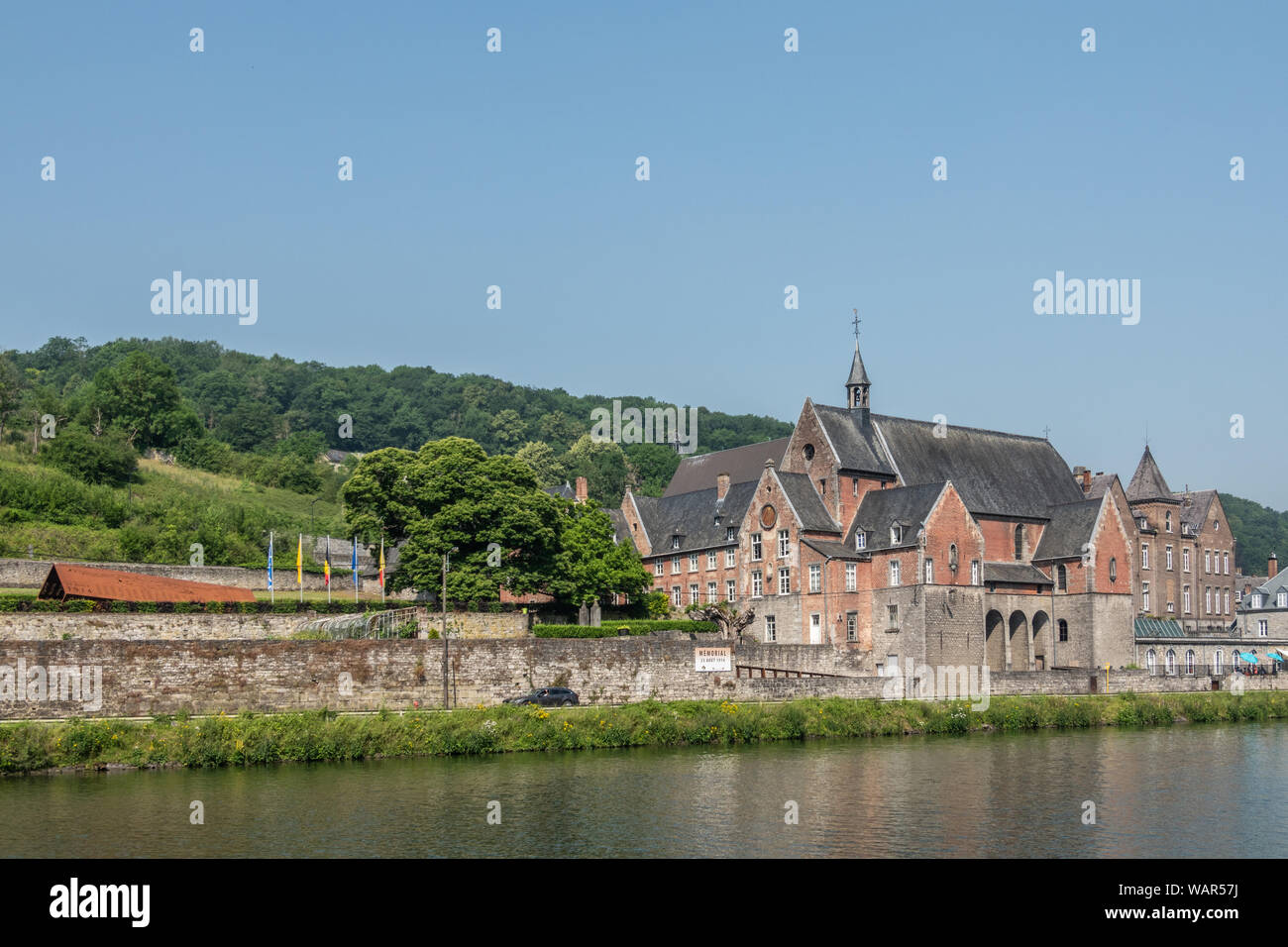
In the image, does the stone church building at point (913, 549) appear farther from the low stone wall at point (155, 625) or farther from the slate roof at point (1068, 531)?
the low stone wall at point (155, 625)

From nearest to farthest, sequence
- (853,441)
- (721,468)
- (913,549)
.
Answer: (913,549) → (853,441) → (721,468)

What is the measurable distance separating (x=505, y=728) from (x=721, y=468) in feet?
203

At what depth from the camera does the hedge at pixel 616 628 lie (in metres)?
60.5

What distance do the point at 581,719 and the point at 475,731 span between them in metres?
4.00

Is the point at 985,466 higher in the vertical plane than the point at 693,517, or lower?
higher

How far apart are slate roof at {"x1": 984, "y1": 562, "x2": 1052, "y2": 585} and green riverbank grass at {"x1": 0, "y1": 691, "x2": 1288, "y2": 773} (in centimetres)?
1495

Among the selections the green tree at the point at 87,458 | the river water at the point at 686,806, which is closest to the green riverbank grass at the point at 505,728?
the river water at the point at 686,806

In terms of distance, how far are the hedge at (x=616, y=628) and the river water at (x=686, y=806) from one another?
15.4 m

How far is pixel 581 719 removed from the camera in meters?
46.4

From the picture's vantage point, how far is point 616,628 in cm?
6469

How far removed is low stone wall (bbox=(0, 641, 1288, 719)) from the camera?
45.0 m
